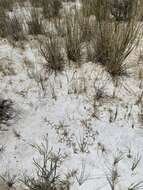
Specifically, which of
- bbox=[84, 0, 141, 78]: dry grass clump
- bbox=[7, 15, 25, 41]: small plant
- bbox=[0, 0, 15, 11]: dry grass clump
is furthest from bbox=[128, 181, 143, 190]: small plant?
bbox=[0, 0, 15, 11]: dry grass clump

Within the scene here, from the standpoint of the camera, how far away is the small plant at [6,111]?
231 cm

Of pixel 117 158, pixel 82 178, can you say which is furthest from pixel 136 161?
pixel 82 178

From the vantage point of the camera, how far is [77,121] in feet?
7.35

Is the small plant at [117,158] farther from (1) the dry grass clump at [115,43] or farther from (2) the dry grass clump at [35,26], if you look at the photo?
(2) the dry grass clump at [35,26]

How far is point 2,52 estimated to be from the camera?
3.10 metres

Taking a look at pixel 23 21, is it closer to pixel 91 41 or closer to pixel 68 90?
pixel 91 41

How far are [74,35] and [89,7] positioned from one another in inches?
23.1

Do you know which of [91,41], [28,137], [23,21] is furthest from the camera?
[23,21]

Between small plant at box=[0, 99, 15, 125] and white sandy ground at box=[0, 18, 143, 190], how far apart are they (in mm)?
42

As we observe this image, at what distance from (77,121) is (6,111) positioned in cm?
59

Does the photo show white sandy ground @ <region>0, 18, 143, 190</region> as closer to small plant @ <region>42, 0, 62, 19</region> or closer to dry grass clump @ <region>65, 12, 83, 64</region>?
dry grass clump @ <region>65, 12, 83, 64</region>

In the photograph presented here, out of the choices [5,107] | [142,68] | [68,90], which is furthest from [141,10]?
[5,107]

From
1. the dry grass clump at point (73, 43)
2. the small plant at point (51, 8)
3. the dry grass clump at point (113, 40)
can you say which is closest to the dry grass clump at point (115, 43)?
the dry grass clump at point (113, 40)

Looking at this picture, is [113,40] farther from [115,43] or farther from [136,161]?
[136,161]
